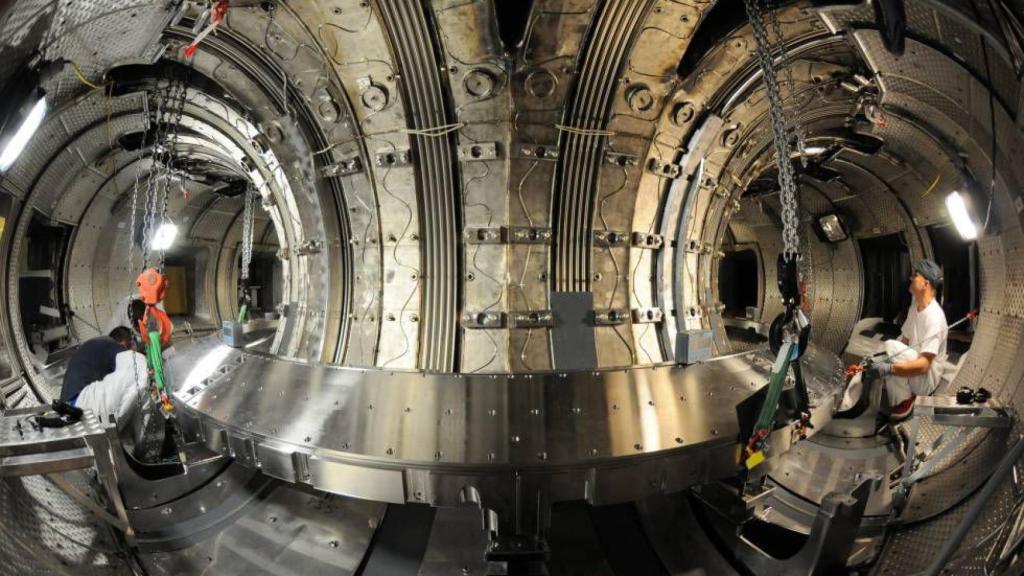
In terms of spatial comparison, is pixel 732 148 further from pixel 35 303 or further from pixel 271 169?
pixel 35 303

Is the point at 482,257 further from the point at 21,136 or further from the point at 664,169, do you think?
the point at 21,136

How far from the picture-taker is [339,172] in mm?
2895

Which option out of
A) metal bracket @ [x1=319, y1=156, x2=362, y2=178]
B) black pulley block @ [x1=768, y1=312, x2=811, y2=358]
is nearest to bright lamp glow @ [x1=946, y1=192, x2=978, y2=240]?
black pulley block @ [x1=768, y1=312, x2=811, y2=358]

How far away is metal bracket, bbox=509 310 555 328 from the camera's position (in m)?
2.67

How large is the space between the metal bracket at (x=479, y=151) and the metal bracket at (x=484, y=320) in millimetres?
949

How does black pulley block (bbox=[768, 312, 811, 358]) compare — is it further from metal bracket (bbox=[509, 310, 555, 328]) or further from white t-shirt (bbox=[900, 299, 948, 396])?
white t-shirt (bbox=[900, 299, 948, 396])

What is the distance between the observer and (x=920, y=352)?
4254mm

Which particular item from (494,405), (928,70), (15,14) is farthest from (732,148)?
(15,14)

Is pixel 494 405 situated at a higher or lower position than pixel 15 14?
lower

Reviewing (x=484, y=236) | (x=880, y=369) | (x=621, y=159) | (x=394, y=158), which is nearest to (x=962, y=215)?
(x=880, y=369)

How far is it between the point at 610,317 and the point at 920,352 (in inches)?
146

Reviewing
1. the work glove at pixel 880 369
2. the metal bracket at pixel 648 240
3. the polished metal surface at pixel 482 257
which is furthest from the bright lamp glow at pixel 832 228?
the metal bracket at pixel 648 240

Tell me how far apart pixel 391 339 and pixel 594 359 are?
1.32m

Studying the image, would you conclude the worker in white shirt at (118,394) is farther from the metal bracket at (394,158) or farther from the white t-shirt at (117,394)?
the metal bracket at (394,158)
